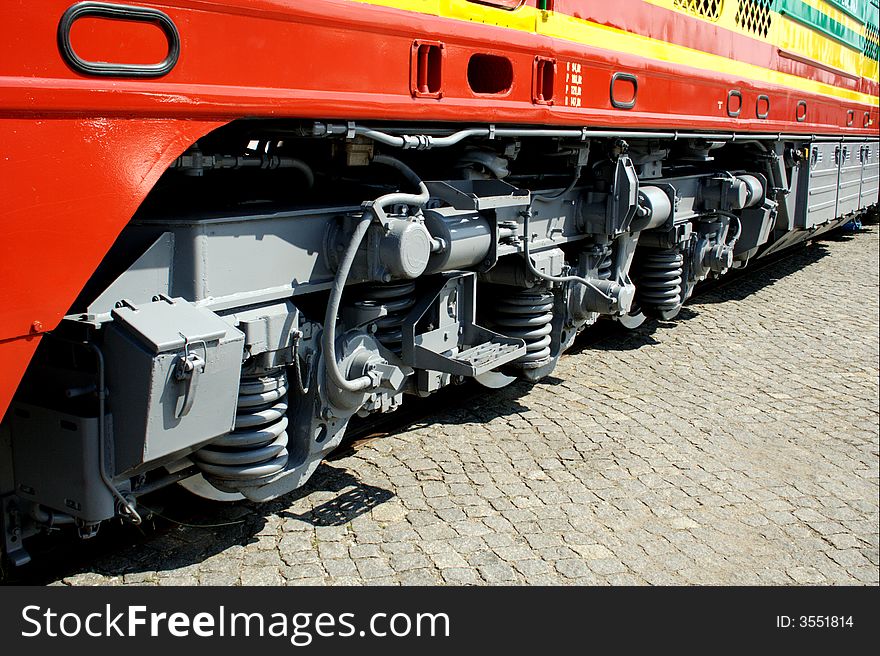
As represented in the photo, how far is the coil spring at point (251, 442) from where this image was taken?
306cm

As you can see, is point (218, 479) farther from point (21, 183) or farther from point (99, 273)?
point (21, 183)

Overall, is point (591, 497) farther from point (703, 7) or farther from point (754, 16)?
point (754, 16)

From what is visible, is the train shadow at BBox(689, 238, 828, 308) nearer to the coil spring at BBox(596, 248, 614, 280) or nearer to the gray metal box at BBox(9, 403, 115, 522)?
the coil spring at BBox(596, 248, 614, 280)

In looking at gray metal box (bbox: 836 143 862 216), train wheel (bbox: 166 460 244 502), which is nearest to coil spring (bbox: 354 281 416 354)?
train wheel (bbox: 166 460 244 502)

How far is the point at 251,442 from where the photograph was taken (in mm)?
3070

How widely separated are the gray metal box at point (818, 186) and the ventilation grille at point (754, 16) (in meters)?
2.11

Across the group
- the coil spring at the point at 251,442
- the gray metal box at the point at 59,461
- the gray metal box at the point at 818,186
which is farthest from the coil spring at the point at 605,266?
the gray metal box at the point at 818,186

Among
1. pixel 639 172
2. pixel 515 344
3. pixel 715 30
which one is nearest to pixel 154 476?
pixel 515 344

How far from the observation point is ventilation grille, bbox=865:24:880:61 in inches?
409

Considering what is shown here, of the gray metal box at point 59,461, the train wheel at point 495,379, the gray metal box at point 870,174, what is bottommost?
the train wheel at point 495,379

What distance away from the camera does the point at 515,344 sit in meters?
4.17

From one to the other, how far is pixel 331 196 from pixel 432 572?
5.10ft

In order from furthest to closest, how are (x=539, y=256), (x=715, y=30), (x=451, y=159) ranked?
(x=715, y=30), (x=539, y=256), (x=451, y=159)

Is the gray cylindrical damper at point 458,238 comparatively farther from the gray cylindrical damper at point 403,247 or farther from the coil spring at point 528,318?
the coil spring at point 528,318
